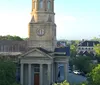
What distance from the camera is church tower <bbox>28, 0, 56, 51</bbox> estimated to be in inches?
2357

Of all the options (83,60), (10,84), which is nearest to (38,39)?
(10,84)

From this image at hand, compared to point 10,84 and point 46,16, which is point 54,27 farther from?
point 10,84

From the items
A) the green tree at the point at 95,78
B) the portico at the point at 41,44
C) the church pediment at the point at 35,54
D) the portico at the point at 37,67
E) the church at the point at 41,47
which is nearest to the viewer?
the green tree at the point at 95,78

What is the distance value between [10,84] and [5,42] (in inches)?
727

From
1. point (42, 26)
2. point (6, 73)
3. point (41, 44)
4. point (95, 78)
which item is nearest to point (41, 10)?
point (42, 26)

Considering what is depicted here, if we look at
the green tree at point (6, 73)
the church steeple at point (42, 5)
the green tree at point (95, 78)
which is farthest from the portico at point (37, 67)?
the green tree at point (95, 78)

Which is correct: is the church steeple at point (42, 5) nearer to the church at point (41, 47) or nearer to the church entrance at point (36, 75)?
the church at point (41, 47)

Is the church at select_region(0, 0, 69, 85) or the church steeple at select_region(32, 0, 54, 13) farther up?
the church steeple at select_region(32, 0, 54, 13)

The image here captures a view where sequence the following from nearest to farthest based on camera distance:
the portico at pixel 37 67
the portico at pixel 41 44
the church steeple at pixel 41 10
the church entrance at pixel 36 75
Answer: the portico at pixel 37 67 → the portico at pixel 41 44 → the church entrance at pixel 36 75 → the church steeple at pixel 41 10

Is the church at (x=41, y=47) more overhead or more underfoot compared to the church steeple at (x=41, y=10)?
more underfoot

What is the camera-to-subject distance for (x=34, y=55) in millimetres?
57531

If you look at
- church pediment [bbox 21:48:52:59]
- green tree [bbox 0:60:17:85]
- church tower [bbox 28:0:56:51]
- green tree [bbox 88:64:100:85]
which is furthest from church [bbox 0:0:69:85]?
green tree [bbox 88:64:100:85]

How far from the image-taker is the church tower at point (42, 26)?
196ft

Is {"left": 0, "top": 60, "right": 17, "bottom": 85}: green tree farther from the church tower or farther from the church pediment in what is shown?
the church tower
